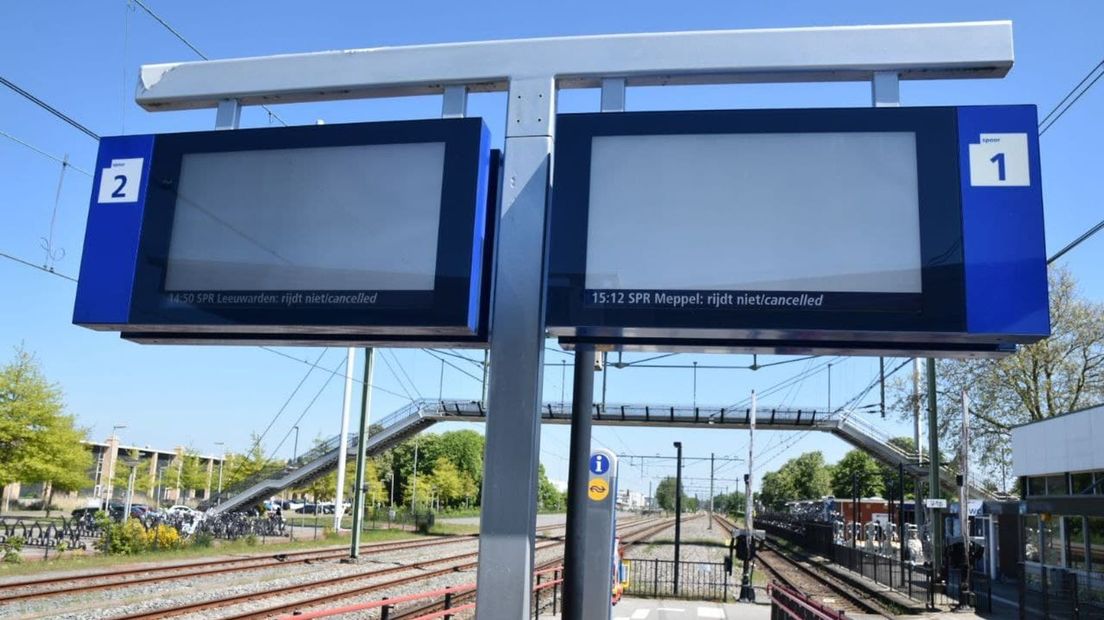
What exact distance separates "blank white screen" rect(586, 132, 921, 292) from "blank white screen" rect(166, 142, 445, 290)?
2.74ft

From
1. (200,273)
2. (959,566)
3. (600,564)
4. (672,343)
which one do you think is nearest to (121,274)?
(200,273)

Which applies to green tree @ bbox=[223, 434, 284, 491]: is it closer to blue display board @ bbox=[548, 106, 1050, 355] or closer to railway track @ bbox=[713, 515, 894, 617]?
railway track @ bbox=[713, 515, 894, 617]

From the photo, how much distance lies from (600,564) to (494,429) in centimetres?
612

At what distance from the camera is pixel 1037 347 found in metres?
41.2

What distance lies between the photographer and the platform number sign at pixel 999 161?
13.1ft

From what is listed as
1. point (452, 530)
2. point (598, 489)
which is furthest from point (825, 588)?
point (452, 530)

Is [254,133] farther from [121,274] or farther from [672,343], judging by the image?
[672,343]

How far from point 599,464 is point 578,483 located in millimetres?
2950

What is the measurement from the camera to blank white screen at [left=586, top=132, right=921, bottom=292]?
408 cm

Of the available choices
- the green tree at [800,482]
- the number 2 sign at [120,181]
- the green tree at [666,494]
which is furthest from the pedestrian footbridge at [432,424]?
the green tree at [666,494]

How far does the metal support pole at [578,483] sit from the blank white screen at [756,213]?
2.59 metres

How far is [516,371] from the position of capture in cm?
422

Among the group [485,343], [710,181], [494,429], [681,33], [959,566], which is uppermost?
[681,33]

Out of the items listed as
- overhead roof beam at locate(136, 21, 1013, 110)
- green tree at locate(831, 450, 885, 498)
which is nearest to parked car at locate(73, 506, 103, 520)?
overhead roof beam at locate(136, 21, 1013, 110)
